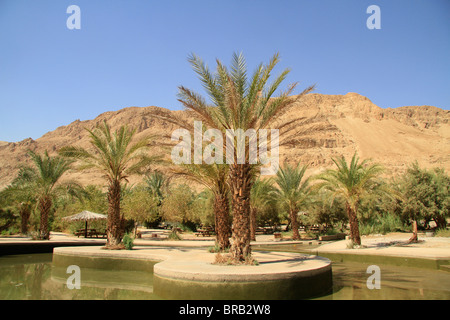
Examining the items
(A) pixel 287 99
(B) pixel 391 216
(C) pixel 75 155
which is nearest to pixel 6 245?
(C) pixel 75 155

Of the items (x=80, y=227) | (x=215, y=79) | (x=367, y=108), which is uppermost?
(x=367, y=108)

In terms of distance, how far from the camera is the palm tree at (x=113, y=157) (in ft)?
50.2

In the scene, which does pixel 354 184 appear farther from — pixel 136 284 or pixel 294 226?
pixel 136 284

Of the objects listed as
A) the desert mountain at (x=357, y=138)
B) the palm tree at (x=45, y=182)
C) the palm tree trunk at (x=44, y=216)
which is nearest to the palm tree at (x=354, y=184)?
the palm tree at (x=45, y=182)

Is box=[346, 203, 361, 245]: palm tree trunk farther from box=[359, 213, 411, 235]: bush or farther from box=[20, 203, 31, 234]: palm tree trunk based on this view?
box=[20, 203, 31, 234]: palm tree trunk

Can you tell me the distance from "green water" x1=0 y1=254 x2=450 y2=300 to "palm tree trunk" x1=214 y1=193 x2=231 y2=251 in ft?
11.6

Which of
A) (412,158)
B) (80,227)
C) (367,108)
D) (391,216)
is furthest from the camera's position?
(367,108)

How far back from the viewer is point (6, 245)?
16094mm

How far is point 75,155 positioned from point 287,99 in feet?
35.2

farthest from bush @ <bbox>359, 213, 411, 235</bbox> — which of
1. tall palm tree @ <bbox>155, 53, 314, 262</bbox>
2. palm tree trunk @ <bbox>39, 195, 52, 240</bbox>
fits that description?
palm tree trunk @ <bbox>39, 195, 52, 240</bbox>

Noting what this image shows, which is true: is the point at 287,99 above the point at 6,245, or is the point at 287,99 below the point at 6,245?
above

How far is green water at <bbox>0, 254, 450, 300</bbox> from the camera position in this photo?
805cm

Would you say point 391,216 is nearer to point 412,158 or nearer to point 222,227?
point 222,227
